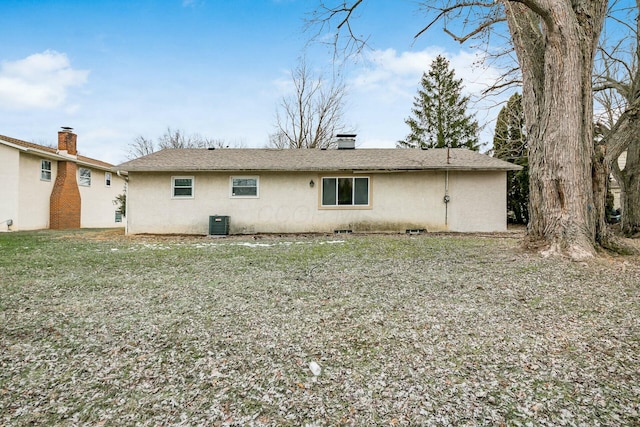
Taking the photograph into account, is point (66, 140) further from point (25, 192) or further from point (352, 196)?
point (352, 196)

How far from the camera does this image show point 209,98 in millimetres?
18797

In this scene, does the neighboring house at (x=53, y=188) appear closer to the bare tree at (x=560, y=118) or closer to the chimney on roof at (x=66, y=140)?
the chimney on roof at (x=66, y=140)

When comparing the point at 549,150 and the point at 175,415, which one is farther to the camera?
the point at 549,150

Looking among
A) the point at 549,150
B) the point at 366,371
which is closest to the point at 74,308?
the point at 366,371

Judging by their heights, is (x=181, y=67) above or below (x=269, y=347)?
above

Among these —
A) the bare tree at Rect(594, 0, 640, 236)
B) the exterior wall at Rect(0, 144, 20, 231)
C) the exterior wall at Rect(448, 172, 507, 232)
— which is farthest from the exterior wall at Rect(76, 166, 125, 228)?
the bare tree at Rect(594, 0, 640, 236)

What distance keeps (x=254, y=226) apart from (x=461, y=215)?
763 centimetres

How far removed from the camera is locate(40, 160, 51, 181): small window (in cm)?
1592

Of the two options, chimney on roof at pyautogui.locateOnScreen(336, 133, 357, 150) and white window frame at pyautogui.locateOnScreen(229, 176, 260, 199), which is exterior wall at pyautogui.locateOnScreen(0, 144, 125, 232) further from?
chimney on roof at pyautogui.locateOnScreen(336, 133, 357, 150)

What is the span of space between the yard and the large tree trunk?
3.70 feet

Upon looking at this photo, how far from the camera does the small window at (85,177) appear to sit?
58.9 feet

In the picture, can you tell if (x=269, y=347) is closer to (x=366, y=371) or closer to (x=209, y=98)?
(x=366, y=371)

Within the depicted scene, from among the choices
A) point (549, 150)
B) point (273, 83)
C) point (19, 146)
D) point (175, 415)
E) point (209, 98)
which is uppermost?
point (273, 83)

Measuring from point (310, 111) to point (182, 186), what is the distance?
14.7m
